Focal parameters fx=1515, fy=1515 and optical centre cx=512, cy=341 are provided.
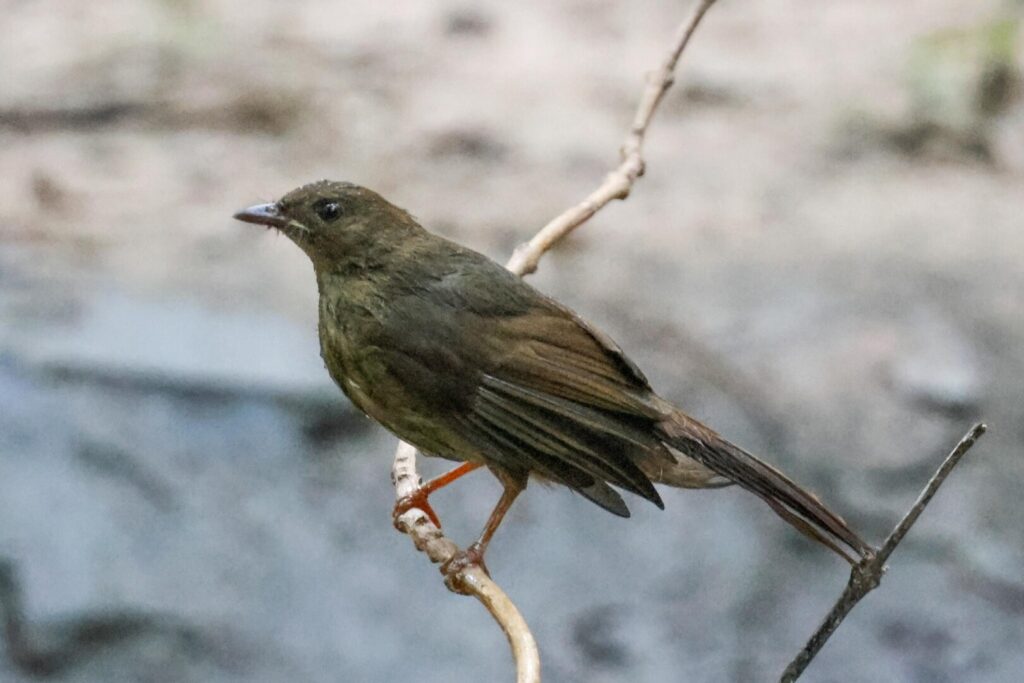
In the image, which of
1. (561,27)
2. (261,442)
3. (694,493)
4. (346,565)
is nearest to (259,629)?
(346,565)

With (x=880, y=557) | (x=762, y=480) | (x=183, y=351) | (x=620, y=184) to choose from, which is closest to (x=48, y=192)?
(x=183, y=351)

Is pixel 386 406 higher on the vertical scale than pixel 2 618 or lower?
higher

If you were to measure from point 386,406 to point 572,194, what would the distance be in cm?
438

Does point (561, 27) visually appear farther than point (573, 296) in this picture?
Yes

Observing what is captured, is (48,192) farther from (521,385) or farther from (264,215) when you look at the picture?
(521,385)

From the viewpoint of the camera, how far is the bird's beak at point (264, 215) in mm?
3229

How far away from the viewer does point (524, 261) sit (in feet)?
11.6

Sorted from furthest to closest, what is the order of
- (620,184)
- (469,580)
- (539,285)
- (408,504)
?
(539,285) < (620,184) < (408,504) < (469,580)

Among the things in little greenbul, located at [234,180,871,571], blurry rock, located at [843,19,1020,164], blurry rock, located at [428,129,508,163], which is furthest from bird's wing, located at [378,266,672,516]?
blurry rock, located at [843,19,1020,164]

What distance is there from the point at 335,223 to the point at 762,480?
3.67 feet

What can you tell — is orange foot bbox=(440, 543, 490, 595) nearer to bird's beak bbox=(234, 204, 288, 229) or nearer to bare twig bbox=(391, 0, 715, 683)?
bare twig bbox=(391, 0, 715, 683)

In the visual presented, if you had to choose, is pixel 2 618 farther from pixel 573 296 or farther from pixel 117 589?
pixel 573 296

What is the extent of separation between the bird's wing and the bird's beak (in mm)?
337

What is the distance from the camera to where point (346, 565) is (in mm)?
5648
